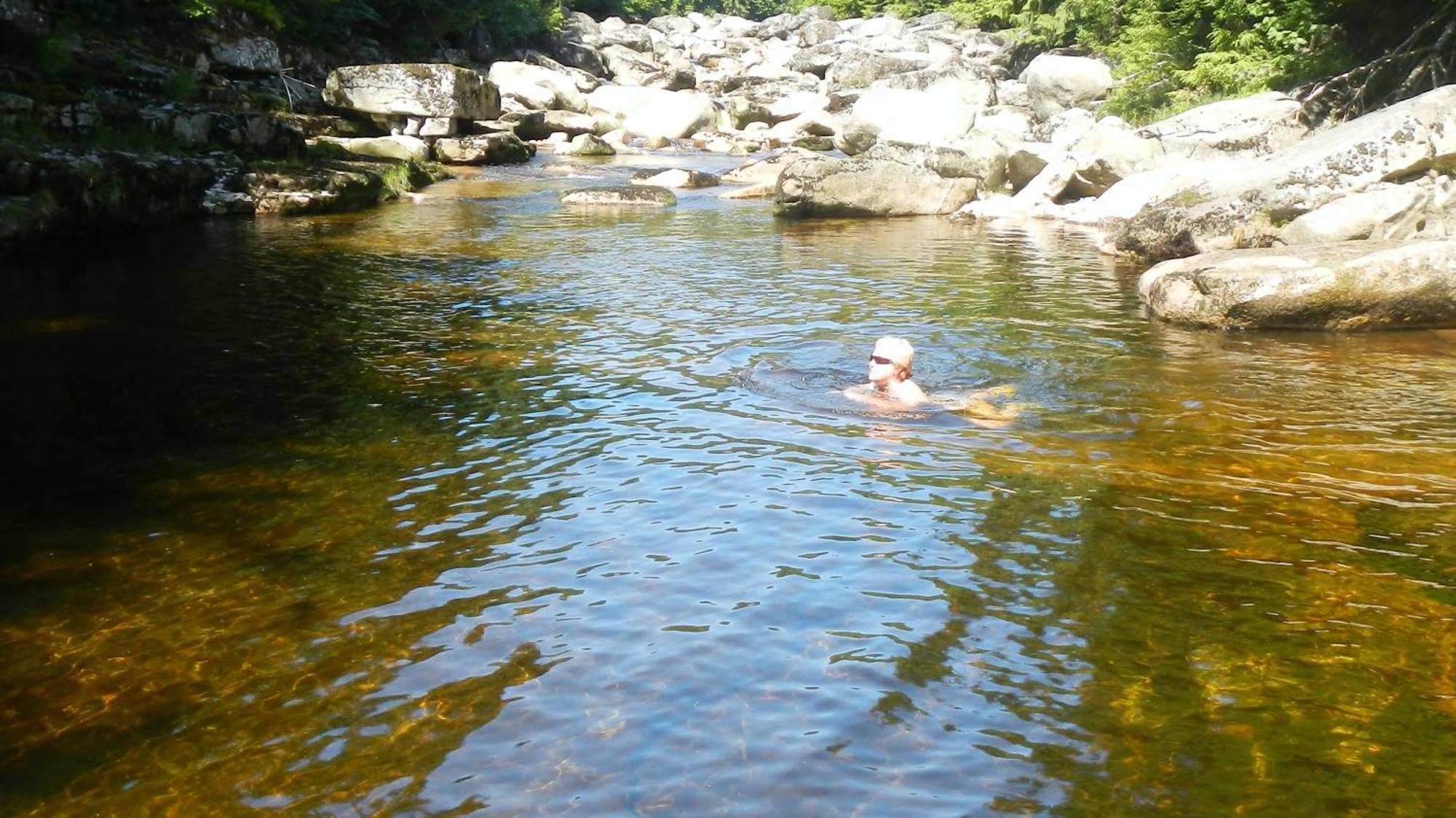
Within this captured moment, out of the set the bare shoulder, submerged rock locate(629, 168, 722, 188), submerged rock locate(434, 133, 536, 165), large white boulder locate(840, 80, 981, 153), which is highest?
large white boulder locate(840, 80, 981, 153)

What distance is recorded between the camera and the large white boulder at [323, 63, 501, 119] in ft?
88.1

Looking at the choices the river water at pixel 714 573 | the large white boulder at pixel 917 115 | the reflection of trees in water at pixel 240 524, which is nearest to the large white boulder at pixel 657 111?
the large white boulder at pixel 917 115

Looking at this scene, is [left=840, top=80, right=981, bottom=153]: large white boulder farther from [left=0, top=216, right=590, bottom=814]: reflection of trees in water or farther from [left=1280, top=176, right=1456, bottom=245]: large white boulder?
[left=0, top=216, right=590, bottom=814]: reflection of trees in water

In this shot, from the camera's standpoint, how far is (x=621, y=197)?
22.3 metres

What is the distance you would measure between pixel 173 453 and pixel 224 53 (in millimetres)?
21711

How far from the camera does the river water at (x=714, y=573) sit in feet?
13.1

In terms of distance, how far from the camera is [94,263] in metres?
14.2

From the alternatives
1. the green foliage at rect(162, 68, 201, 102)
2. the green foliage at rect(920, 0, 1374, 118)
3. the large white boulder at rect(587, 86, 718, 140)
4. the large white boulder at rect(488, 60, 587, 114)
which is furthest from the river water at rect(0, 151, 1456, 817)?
the large white boulder at rect(587, 86, 718, 140)

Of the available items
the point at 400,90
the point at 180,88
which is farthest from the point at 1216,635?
the point at 400,90

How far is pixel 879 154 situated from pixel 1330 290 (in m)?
12.3

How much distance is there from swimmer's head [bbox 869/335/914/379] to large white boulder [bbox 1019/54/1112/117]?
27.1 metres

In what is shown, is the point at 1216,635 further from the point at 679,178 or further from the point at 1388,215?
the point at 679,178

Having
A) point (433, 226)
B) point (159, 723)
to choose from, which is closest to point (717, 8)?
point (433, 226)

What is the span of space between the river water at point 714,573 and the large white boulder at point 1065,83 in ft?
79.1
